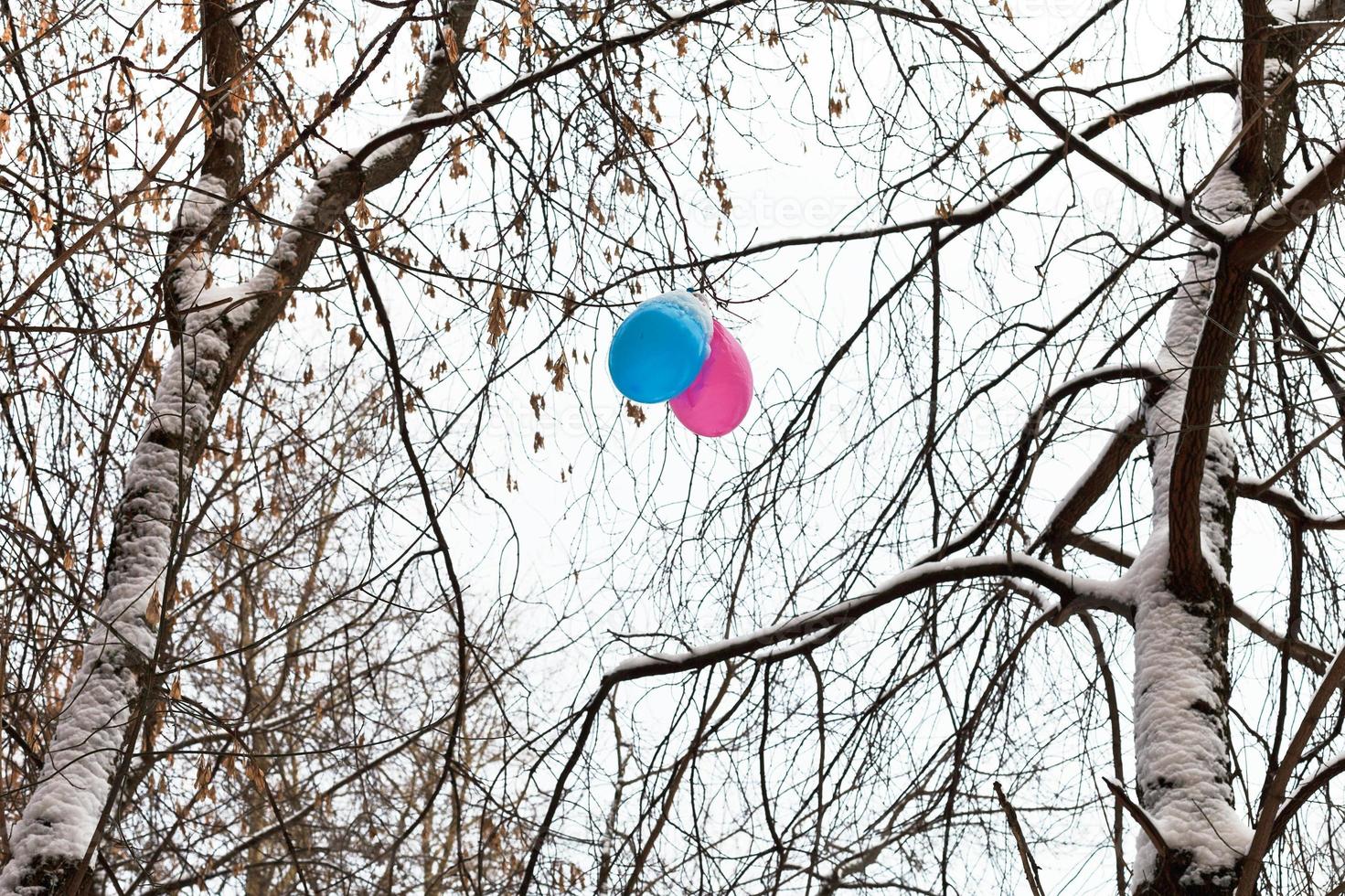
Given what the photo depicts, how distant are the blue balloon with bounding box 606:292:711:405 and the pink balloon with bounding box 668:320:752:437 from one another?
0.43 ft

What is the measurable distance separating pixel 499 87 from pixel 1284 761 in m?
2.66

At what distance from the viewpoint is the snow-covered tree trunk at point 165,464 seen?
10.7 feet

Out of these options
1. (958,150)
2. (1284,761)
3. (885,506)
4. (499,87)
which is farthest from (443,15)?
(1284,761)

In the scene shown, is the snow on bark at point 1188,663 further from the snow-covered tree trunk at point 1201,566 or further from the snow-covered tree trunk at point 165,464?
the snow-covered tree trunk at point 165,464

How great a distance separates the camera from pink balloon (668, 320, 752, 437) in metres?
3.09

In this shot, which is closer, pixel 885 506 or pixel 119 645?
pixel 119 645

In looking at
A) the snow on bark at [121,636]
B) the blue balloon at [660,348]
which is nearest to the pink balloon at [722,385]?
the blue balloon at [660,348]

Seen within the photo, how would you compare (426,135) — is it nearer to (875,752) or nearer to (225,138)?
(225,138)

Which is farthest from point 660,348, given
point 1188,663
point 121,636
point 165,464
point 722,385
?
point 165,464

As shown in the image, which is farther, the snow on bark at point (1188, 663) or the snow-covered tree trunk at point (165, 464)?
the snow-covered tree trunk at point (165, 464)

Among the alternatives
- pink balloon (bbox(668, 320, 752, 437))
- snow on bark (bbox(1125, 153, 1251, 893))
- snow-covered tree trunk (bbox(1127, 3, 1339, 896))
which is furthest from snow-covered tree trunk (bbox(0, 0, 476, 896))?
snow on bark (bbox(1125, 153, 1251, 893))

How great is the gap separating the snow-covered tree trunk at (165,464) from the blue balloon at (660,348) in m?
0.74

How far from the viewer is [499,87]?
376cm

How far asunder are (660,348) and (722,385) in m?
0.25
